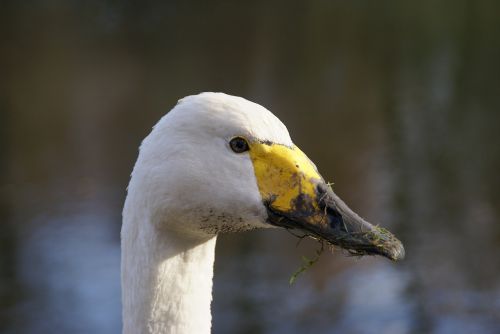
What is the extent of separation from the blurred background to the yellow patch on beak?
21.1ft

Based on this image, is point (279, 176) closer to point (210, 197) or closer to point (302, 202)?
point (302, 202)

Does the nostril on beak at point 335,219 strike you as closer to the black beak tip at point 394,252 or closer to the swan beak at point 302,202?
the swan beak at point 302,202

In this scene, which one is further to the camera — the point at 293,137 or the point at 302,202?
the point at 293,137

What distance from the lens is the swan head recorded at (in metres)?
3.04

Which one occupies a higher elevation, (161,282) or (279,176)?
(279,176)

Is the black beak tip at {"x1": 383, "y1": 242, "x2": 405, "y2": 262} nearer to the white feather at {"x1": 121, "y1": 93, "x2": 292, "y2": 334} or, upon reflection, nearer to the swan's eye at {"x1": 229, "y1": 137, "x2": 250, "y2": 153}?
the white feather at {"x1": 121, "y1": 93, "x2": 292, "y2": 334}

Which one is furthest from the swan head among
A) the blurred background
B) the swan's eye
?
the blurred background

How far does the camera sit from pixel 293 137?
52.4 ft

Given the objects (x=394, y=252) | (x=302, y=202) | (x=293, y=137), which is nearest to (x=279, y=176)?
(x=302, y=202)

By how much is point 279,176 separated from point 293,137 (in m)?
12.9

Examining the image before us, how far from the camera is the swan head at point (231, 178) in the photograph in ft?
9.99

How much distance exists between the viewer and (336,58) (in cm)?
2494

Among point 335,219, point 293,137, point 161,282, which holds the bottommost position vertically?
point 161,282

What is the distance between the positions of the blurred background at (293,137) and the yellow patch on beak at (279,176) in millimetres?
6443
